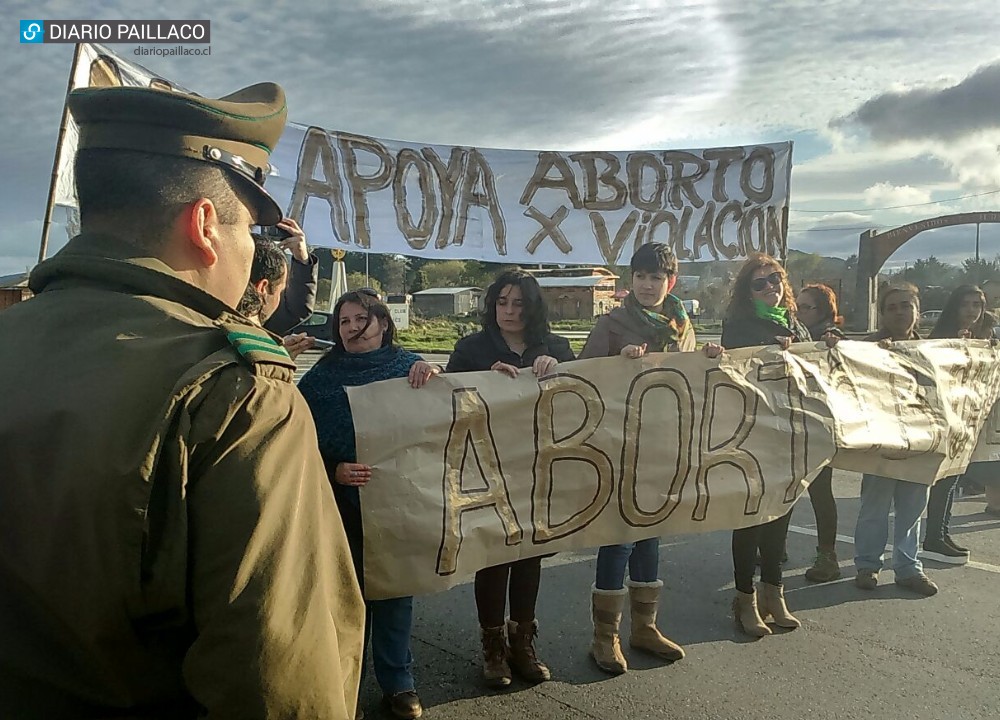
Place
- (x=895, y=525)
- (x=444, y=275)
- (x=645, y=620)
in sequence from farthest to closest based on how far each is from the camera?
(x=444, y=275), (x=895, y=525), (x=645, y=620)

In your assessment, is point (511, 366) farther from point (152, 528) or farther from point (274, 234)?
point (152, 528)

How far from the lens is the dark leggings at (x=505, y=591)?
3463 mm

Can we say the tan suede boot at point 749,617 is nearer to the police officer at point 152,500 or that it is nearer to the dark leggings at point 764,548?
the dark leggings at point 764,548

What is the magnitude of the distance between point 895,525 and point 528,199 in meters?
3.37

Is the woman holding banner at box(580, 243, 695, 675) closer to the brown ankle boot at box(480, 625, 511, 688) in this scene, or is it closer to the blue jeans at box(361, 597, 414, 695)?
the brown ankle boot at box(480, 625, 511, 688)

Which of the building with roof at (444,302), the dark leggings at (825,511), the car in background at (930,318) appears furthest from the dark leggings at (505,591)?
the building with roof at (444,302)

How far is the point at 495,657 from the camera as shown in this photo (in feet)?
11.3

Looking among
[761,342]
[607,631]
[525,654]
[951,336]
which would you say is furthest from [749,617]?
[951,336]

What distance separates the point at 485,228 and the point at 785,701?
11.9ft

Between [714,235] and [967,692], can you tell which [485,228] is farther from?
[967,692]

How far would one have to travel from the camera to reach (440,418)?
127 inches

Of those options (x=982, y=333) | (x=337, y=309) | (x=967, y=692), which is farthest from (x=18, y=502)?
(x=982, y=333)

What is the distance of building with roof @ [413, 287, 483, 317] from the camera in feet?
96.6

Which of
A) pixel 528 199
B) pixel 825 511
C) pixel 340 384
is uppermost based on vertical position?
pixel 528 199
